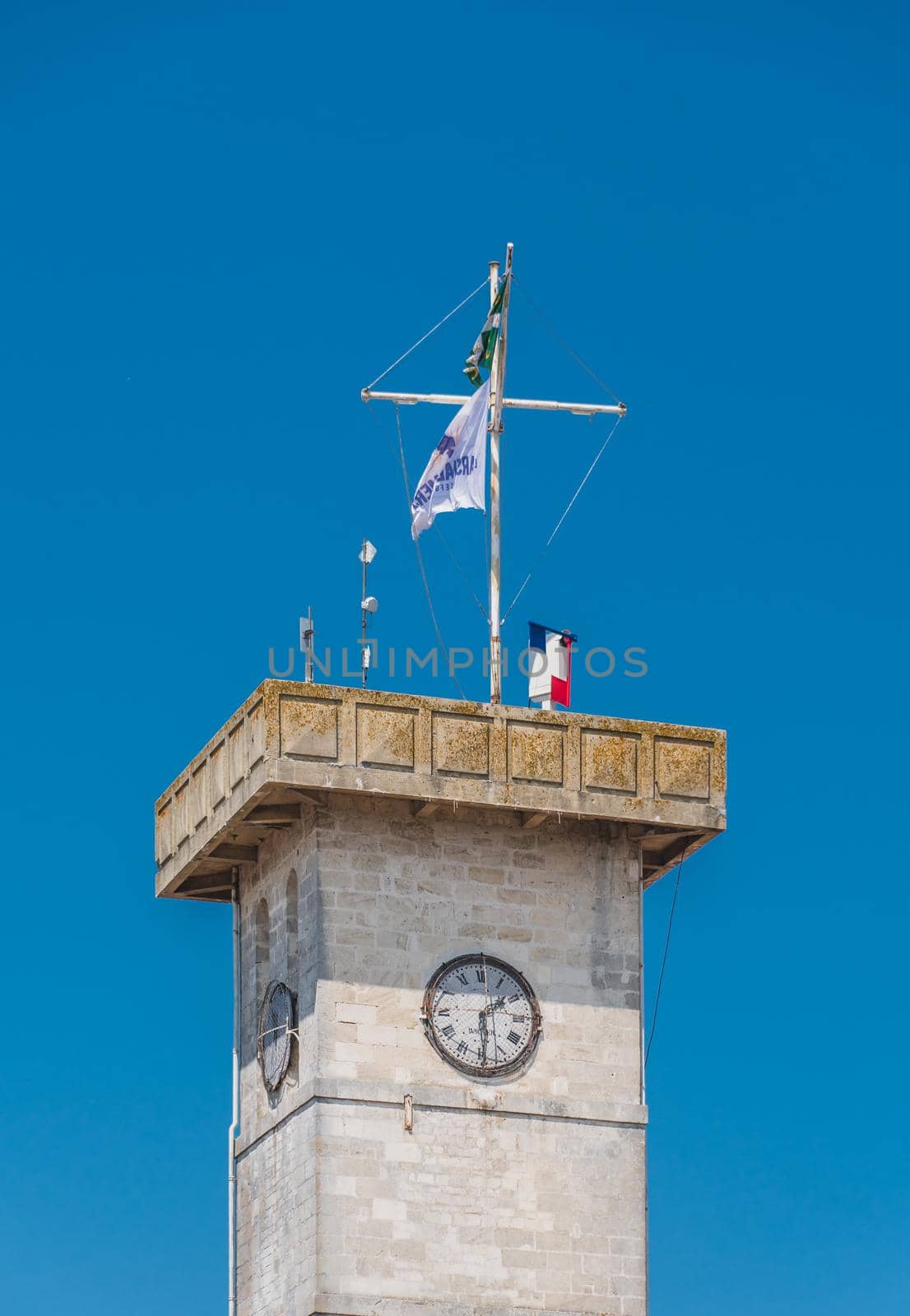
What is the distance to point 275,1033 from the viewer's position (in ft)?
190

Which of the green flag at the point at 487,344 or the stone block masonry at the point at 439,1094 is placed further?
the green flag at the point at 487,344

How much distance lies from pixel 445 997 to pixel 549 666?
5218 mm

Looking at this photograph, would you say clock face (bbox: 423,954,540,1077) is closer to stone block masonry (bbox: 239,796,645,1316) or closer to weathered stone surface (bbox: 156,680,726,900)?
stone block masonry (bbox: 239,796,645,1316)

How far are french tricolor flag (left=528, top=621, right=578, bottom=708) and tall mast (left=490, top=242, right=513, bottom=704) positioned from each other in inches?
26.8

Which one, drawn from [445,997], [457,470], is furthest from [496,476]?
[445,997]

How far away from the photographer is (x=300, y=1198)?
55938 millimetres

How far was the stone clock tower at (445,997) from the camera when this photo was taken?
5588 cm

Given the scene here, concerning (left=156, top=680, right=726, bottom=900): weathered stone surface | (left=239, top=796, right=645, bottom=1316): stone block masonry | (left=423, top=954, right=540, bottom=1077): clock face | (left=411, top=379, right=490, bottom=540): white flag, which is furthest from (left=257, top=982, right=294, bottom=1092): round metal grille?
(left=411, top=379, right=490, bottom=540): white flag

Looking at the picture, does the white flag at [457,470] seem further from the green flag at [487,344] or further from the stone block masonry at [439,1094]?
the stone block masonry at [439,1094]

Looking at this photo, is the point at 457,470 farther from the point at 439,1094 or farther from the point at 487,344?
the point at 439,1094

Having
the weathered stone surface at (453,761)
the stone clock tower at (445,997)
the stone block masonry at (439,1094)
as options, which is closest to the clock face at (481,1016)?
the stone clock tower at (445,997)

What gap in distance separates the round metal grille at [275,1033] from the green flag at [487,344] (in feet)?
30.7

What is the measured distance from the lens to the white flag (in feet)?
193

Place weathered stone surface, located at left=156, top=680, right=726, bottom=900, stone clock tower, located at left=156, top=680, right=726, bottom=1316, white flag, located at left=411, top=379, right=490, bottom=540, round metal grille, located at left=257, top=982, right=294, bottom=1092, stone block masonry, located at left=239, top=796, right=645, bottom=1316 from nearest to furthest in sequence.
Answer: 1. stone block masonry, located at left=239, top=796, right=645, bottom=1316
2. stone clock tower, located at left=156, top=680, right=726, bottom=1316
3. weathered stone surface, located at left=156, top=680, right=726, bottom=900
4. round metal grille, located at left=257, top=982, right=294, bottom=1092
5. white flag, located at left=411, top=379, right=490, bottom=540
